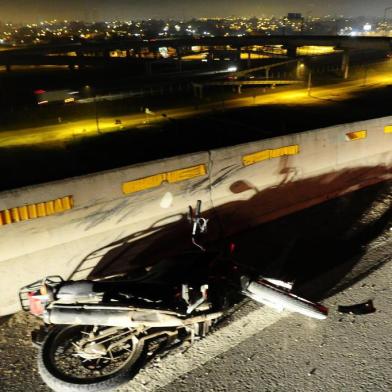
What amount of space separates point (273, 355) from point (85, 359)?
2.20 meters

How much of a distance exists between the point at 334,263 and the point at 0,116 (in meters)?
21.0

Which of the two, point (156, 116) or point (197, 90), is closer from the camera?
point (156, 116)

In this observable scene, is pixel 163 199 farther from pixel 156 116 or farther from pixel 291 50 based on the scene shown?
pixel 291 50

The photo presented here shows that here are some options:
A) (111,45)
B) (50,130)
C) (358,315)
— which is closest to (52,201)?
(358,315)

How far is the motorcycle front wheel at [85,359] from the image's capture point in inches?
163

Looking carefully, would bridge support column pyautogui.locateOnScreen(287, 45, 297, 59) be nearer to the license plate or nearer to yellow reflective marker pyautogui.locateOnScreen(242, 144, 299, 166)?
yellow reflective marker pyautogui.locateOnScreen(242, 144, 299, 166)

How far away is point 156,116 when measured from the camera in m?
19.9

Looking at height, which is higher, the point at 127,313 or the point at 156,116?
the point at 127,313

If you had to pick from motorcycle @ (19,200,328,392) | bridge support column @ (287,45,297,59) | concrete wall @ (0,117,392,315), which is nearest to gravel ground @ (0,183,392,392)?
motorcycle @ (19,200,328,392)

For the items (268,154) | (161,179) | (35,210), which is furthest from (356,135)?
(35,210)

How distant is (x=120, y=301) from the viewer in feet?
14.5

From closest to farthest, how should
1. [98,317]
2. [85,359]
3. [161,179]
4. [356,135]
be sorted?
[98,317] → [85,359] → [161,179] → [356,135]

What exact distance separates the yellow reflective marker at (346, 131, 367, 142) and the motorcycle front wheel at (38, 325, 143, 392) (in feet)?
21.3

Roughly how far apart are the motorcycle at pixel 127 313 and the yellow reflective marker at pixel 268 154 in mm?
2417
